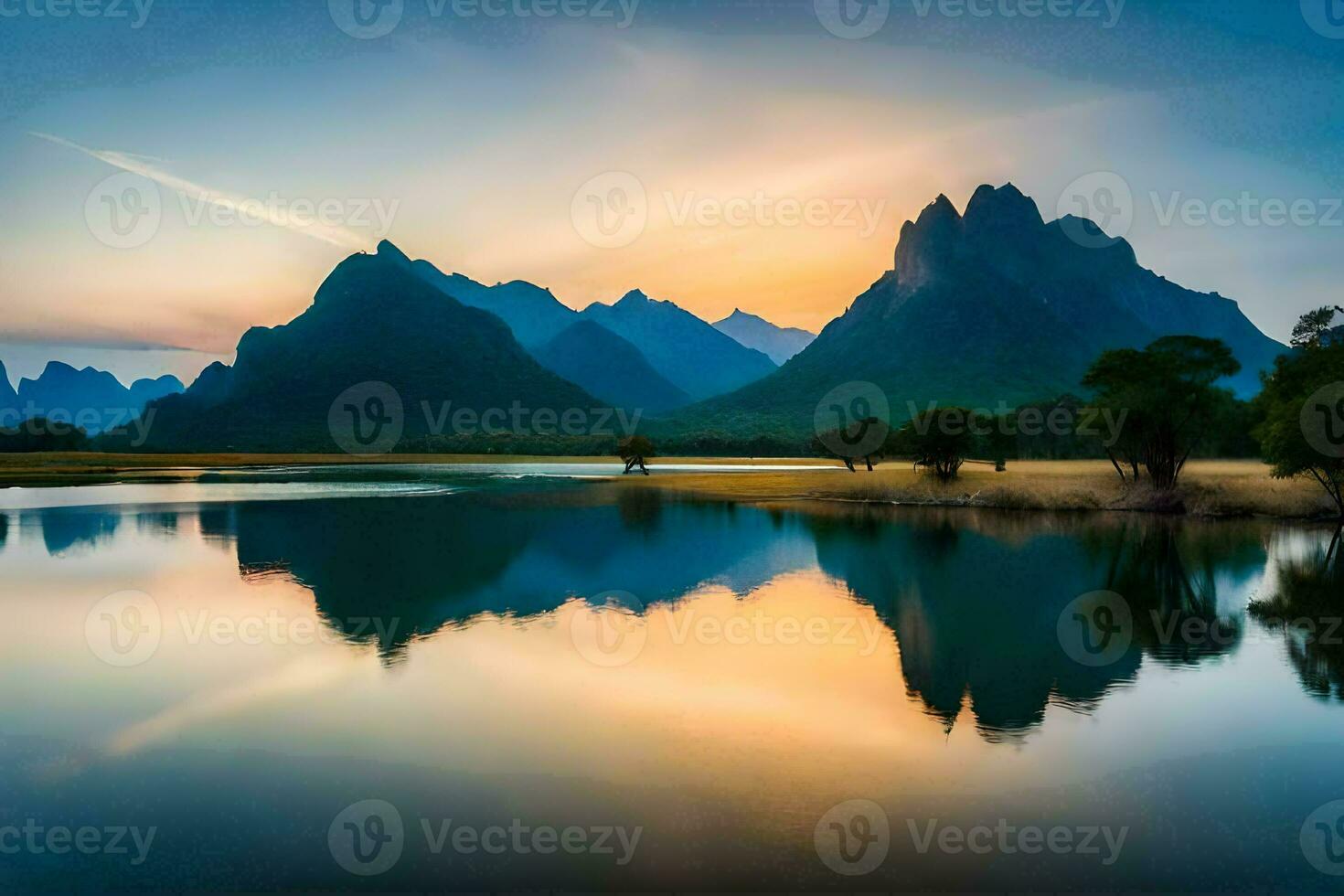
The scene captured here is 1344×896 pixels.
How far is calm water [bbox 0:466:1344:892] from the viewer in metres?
8.92

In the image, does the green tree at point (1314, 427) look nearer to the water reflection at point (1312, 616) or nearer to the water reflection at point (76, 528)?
the water reflection at point (1312, 616)

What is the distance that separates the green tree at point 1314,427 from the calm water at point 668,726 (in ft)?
42.4

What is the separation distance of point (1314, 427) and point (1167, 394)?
33.5ft

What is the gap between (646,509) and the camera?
2025 inches

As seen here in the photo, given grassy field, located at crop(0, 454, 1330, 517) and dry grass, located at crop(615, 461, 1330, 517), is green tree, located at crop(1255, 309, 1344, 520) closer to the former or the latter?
dry grass, located at crop(615, 461, 1330, 517)

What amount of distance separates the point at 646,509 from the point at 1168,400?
3372cm

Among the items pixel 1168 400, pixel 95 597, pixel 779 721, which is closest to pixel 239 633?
pixel 95 597

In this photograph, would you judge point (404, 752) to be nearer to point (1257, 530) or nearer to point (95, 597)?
point (95, 597)

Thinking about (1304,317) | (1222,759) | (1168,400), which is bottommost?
(1222,759)

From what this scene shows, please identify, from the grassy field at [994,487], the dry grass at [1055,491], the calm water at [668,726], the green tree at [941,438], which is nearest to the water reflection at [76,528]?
the calm water at [668,726]

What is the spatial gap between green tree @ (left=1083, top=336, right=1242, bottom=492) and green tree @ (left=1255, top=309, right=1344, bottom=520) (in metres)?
4.03

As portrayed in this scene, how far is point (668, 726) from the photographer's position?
13273 mm

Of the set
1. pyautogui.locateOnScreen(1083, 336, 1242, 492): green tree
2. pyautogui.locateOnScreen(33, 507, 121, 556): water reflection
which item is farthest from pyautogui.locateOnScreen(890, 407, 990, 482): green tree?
pyautogui.locateOnScreen(33, 507, 121, 556): water reflection

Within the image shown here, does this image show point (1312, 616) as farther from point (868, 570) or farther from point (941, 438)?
point (941, 438)
